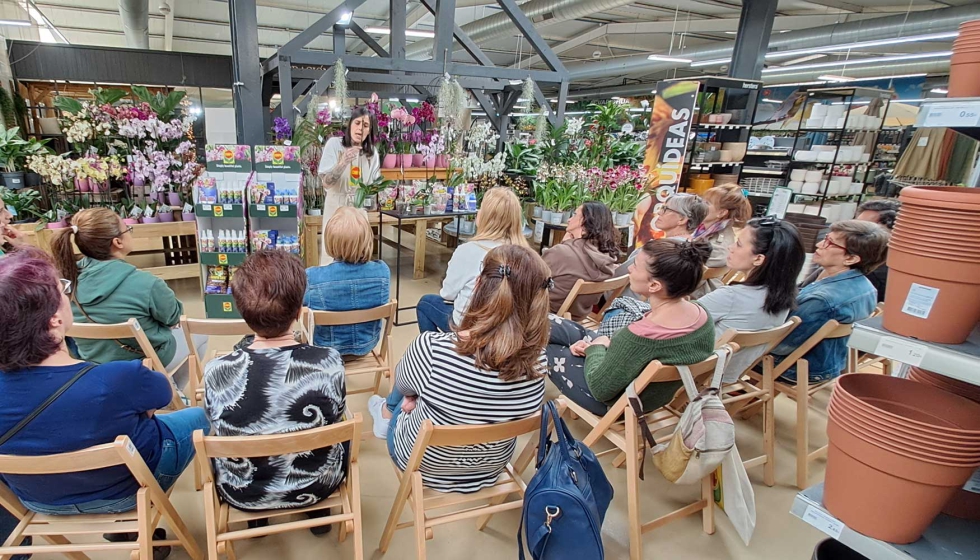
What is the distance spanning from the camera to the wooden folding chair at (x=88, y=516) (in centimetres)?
119

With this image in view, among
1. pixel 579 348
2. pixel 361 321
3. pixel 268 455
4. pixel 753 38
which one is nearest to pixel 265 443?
pixel 268 455

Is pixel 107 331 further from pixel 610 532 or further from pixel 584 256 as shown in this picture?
pixel 584 256

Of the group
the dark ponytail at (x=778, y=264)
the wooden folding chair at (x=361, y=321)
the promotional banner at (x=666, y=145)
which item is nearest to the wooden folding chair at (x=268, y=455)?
the wooden folding chair at (x=361, y=321)

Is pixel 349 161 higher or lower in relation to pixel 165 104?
lower

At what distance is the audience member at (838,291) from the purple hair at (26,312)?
293cm

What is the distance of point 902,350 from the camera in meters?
1.06

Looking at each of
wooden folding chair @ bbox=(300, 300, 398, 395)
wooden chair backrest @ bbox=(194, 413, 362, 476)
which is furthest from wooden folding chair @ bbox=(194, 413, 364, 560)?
wooden folding chair @ bbox=(300, 300, 398, 395)

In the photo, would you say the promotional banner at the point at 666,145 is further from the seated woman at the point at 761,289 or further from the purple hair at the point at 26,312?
the purple hair at the point at 26,312

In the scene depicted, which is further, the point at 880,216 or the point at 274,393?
the point at 880,216

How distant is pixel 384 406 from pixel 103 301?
1.32 m

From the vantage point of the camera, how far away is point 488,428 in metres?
1.40

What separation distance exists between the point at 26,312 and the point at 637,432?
6.32 feet


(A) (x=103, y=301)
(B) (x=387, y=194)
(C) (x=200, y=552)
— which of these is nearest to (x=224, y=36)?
(B) (x=387, y=194)

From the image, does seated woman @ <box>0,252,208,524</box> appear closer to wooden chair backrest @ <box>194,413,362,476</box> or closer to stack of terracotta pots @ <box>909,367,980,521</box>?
wooden chair backrest @ <box>194,413,362,476</box>
